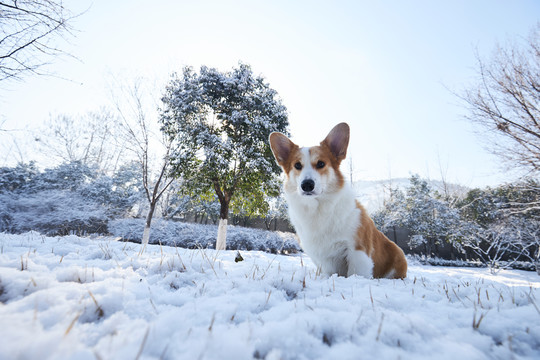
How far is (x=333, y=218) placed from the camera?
2.68 meters

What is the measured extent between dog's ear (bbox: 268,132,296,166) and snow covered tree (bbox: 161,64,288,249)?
5932 millimetres

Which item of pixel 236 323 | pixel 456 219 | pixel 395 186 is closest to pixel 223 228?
pixel 236 323

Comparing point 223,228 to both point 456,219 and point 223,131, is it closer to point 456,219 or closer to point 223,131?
point 223,131

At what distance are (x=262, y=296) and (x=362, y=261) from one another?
155 cm

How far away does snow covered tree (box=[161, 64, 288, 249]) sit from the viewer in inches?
375

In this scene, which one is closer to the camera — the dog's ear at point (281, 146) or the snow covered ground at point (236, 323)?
the snow covered ground at point (236, 323)

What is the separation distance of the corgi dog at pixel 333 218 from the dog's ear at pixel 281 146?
121mm

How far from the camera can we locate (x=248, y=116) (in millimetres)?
10172

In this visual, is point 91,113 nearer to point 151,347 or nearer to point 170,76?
point 170,76

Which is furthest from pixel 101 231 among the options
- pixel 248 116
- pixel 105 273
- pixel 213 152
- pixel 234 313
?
pixel 234 313

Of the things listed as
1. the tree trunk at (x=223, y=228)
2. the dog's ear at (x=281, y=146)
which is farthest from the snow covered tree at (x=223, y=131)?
the dog's ear at (x=281, y=146)

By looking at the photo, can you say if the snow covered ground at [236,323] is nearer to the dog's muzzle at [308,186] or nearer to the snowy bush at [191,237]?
the dog's muzzle at [308,186]

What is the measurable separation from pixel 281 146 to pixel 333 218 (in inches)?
52.4

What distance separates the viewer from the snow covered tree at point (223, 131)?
9.52 metres
